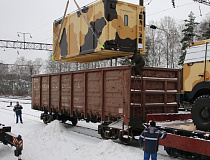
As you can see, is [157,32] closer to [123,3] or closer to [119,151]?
[123,3]

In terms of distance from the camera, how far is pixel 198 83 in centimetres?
606

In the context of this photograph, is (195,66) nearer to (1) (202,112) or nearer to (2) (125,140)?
(1) (202,112)

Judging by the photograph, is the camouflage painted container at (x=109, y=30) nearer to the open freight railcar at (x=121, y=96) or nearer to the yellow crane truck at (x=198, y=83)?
the open freight railcar at (x=121, y=96)

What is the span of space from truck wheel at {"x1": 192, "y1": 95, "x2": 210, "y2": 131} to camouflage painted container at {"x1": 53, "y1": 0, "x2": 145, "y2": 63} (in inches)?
153

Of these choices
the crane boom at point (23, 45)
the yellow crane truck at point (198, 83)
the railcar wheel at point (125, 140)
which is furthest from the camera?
the crane boom at point (23, 45)

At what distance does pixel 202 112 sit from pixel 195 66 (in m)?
1.25

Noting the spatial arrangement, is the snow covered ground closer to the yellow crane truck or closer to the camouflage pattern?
the yellow crane truck

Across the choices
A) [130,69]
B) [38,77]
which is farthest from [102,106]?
[38,77]

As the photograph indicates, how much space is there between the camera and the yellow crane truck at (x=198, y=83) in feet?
19.1

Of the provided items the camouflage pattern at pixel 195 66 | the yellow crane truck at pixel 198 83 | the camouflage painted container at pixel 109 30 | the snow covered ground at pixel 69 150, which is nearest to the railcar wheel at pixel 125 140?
the snow covered ground at pixel 69 150

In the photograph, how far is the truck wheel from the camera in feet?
18.7

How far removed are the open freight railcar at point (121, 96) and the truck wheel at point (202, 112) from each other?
2.81 meters

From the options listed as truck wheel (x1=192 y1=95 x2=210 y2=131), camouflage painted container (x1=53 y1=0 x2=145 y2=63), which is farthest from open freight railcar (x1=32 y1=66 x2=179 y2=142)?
truck wheel (x1=192 y1=95 x2=210 y2=131)

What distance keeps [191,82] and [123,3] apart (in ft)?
15.0
